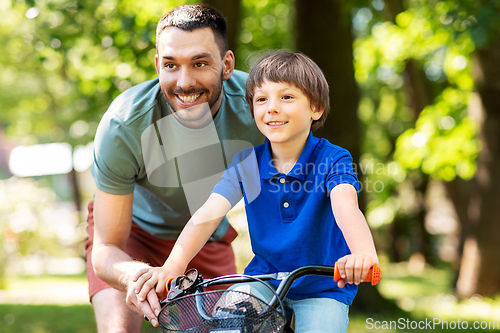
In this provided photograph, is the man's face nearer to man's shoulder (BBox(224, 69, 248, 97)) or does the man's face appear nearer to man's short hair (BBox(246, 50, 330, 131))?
man's shoulder (BBox(224, 69, 248, 97))

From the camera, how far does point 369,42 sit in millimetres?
9672

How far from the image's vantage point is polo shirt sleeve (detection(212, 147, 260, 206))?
212 cm

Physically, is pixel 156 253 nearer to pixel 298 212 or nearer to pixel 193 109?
pixel 193 109

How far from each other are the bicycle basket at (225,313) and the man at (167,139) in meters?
0.88

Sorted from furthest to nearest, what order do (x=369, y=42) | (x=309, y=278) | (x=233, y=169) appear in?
(x=369, y=42), (x=233, y=169), (x=309, y=278)

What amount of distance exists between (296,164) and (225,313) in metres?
0.77

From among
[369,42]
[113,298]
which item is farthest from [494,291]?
[113,298]

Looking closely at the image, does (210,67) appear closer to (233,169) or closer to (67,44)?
(233,169)

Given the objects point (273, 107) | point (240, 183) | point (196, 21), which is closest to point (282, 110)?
point (273, 107)

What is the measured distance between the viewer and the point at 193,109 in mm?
2613

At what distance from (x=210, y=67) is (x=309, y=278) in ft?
3.97

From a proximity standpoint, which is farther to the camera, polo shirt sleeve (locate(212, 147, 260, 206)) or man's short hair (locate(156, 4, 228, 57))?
man's short hair (locate(156, 4, 228, 57))

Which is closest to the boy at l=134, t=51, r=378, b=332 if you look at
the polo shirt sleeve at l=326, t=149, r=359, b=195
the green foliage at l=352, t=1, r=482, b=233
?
the polo shirt sleeve at l=326, t=149, r=359, b=195

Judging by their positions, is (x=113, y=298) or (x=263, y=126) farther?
(x=113, y=298)
